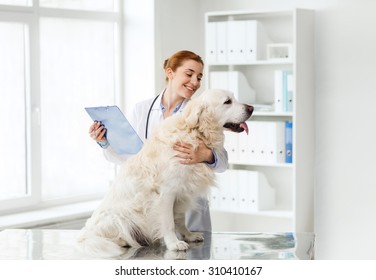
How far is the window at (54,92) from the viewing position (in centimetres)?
450

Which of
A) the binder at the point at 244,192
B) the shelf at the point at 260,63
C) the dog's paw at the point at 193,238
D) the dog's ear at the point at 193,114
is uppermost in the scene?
the shelf at the point at 260,63

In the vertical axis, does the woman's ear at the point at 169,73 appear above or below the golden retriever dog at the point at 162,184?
above

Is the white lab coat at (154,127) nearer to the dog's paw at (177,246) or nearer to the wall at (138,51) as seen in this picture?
the dog's paw at (177,246)

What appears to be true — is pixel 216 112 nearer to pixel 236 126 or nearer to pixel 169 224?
pixel 236 126

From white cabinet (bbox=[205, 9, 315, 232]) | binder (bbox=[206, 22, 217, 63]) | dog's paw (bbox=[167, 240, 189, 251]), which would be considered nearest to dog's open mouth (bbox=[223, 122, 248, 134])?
dog's paw (bbox=[167, 240, 189, 251])

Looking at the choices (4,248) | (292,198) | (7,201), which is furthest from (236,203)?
(4,248)

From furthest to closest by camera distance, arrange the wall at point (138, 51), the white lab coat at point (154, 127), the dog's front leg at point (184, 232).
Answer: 1. the wall at point (138, 51)
2. the white lab coat at point (154, 127)
3. the dog's front leg at point (184, 232)

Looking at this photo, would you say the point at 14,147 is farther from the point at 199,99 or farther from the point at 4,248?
the point at 199,99

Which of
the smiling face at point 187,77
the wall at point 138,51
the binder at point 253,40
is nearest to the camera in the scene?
the smiling face at point 187,77

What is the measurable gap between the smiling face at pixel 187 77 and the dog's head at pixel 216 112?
495 millimetres

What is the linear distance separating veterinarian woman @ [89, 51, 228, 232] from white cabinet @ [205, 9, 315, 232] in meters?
1.60

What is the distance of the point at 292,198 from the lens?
16.0ft

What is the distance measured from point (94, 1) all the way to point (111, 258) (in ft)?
10.3

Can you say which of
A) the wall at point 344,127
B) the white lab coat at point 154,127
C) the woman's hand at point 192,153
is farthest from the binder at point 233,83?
the woman's hand at point 192,153
